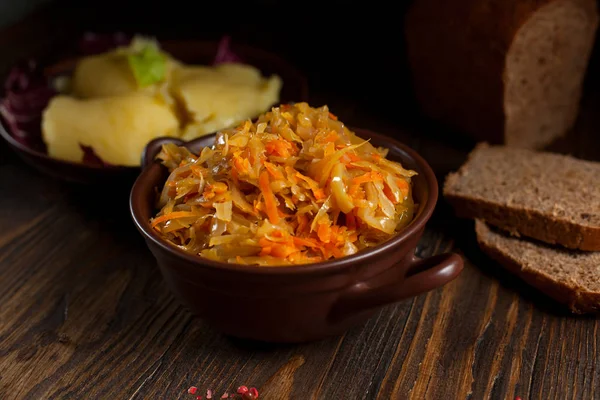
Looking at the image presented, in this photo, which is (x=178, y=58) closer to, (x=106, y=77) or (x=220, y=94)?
(x=106, y=77)

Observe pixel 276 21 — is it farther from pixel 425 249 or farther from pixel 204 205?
pixel 204 205

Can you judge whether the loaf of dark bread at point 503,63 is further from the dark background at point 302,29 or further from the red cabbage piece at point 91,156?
the red cabbage piece at point 91,156

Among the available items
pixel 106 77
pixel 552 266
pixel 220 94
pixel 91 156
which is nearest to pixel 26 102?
pixel 106 77

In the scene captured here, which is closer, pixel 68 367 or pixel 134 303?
pixel 68 367

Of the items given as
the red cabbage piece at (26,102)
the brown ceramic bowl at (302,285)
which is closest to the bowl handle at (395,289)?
the brown ceramic bowl at (302,285)

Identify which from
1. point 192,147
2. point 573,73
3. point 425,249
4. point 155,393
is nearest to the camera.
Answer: point 155,393

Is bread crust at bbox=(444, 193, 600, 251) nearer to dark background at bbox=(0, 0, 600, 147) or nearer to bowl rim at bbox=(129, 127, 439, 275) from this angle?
bowl rim at bbox=(129, 127, 439, 275)

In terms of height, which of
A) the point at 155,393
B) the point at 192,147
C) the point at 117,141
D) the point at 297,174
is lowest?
the point at 155,393

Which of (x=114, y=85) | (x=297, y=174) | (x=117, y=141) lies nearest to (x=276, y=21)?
(x=114, y=85)
